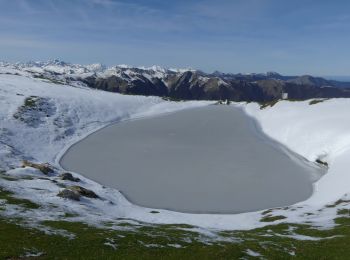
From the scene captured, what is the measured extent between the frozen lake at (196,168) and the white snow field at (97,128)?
297 centimetres

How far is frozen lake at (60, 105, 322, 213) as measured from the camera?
196 feet

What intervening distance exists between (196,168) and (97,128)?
6320cm

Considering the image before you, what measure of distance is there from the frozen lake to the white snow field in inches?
117

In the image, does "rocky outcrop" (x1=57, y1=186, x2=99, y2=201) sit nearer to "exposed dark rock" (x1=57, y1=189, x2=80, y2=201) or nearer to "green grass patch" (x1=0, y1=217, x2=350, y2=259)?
"exposed dark rock" (x1=57, y1=189, x2=80, y2=201)

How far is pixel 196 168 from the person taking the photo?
76312 millimetres

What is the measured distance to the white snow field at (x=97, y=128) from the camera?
50.6 m

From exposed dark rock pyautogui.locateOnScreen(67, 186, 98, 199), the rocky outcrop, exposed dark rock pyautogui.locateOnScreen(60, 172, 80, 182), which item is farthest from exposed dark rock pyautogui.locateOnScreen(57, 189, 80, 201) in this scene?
exposed dark rock pyautogui.locateOnScreen(60, 172, 80, 182)

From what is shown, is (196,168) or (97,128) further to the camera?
(97,128)

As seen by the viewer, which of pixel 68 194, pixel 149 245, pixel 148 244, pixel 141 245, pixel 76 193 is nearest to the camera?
pixel 141 245

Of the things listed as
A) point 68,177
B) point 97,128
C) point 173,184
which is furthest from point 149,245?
point 97,128

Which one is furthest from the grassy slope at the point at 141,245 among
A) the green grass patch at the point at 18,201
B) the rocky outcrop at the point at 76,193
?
the rocky outcrop at the point at 76,193

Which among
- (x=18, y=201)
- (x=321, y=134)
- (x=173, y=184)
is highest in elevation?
(x=321, y=134)

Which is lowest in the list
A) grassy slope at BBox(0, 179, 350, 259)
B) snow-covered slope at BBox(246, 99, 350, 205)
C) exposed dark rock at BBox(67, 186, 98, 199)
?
exposed dark rock at BBox(67, 186, 98, 199)

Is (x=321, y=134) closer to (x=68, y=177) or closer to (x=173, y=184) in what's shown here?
(x=173, y=184)
